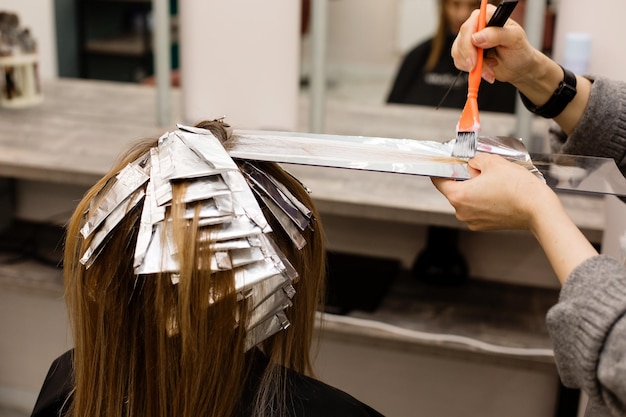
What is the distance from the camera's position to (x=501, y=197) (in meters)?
0.90

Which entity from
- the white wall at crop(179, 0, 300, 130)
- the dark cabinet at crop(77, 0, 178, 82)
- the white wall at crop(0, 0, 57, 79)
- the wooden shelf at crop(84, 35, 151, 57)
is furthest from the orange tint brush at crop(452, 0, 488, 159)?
the wooden shelf at crop(84, 35, 151, 57)

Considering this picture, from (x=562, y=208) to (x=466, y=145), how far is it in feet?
0.63

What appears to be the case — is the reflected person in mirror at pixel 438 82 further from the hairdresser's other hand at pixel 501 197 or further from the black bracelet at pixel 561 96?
the hairdresser's other hand at pixel 501 197

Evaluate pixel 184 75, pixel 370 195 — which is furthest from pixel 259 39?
pixel 370 195

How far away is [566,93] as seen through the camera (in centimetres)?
121

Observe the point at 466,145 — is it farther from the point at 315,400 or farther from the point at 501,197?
the point at 315,400

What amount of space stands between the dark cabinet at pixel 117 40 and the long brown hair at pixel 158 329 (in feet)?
12.3

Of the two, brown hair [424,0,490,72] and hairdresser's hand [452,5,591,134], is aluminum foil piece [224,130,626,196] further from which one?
brown hair [424,0,490,72]

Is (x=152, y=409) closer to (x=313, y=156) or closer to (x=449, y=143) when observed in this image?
(x=313, y=156)

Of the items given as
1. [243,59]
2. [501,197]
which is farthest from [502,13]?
[243,59]

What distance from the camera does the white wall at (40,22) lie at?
3.51 metres

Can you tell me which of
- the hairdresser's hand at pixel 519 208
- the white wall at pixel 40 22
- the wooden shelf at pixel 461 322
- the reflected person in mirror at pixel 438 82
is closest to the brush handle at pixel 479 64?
the hairdresser's hand at pixel 519 208

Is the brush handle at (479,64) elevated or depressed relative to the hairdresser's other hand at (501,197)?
elevated

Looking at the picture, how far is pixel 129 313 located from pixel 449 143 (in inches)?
18.9
